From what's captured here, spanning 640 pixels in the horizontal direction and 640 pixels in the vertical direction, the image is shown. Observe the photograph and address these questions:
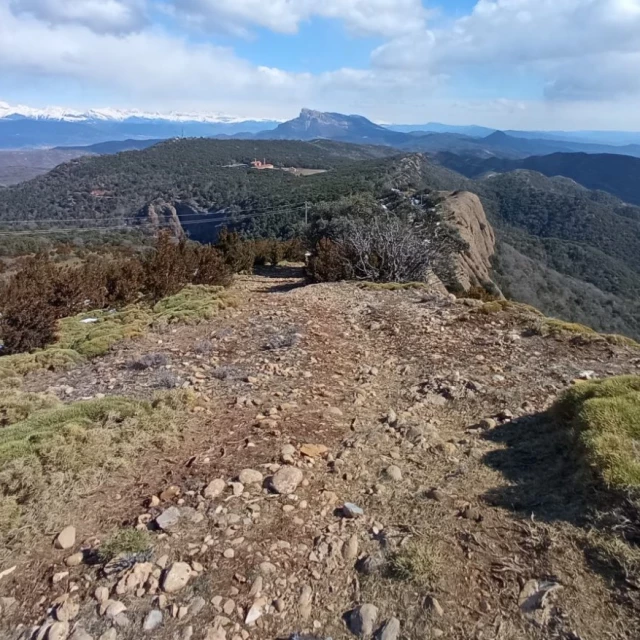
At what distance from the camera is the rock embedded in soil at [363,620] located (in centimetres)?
223

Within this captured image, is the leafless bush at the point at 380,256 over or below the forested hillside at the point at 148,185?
over

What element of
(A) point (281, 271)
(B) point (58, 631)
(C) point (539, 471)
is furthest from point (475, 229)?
(B) point (58, 631)

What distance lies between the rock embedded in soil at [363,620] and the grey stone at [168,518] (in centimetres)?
134

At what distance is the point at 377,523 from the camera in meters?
2.99

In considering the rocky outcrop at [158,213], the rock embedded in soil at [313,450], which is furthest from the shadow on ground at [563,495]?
the rocky outcrop at [158,213]

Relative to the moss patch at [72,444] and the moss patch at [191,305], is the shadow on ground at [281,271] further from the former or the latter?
the moss patch at [72,444]

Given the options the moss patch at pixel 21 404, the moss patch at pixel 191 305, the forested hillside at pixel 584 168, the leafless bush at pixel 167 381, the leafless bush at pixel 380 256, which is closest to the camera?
the moss patch at pixel 21 404

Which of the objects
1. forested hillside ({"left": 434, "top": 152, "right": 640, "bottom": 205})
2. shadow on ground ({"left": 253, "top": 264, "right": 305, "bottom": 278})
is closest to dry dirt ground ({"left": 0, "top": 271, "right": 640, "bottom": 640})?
shadow on ground ({"left": 253, "top": 264, "right": 305, "bottom": 278})

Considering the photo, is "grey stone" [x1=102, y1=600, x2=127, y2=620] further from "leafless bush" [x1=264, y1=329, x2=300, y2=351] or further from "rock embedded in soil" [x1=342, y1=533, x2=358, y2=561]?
"leafless bush" [x1=264, y1=329, x2=300, y2=351]

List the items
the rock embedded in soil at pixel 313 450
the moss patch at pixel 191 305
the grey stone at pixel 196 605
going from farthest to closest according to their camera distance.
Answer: the moss patch at pixel 191 305
the rock embedded in soil at pixel 313 450
the grey stone at pixel 196 605

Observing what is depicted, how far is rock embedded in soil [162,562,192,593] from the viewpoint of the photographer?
2527 millimetres

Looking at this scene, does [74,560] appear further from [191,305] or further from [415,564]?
[191,305]

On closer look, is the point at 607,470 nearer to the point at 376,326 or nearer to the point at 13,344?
the point at 376,326

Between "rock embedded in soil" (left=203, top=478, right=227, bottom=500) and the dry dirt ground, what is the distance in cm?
3
